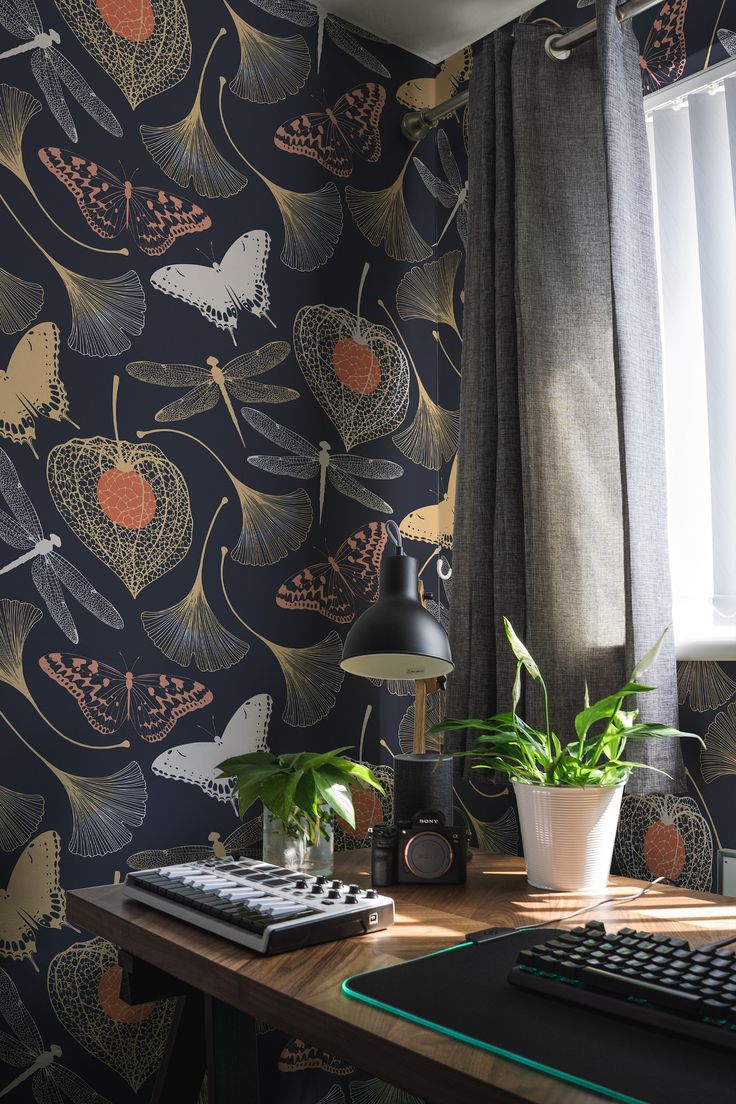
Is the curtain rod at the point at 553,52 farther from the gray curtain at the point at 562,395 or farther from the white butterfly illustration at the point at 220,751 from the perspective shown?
the white butterfly illustration at the point at 220,751

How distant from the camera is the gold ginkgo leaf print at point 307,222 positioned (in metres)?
1.91

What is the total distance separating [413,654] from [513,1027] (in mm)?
634

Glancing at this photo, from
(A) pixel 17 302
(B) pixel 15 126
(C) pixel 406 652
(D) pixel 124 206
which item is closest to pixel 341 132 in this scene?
(D) pixel 124 206

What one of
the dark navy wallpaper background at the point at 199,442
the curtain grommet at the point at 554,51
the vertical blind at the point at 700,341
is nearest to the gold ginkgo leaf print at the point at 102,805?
the dark navy wallpaper background at the point at 199,442

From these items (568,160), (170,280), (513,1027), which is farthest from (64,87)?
(513,1027)

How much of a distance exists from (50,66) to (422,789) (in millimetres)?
1375

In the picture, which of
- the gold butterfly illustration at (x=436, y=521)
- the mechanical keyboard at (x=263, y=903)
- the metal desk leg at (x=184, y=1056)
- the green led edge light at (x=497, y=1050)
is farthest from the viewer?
the gold butterfly illustration at (x=436, y=521)

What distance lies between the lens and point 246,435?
1824 millimetres

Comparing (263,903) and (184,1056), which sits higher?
(263,903)

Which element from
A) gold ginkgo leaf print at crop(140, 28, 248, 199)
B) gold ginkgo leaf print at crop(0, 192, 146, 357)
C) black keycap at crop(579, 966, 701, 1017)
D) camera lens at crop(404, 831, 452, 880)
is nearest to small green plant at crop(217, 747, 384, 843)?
camera lens at crop(404, 831, 452, 880)

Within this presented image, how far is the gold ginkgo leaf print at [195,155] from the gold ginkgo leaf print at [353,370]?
0.94 feet

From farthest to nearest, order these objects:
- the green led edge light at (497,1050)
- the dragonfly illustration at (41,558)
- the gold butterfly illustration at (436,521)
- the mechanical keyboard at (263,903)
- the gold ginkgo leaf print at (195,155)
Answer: the gold butterfly illustration at (436,521)
the gold ginkgo leaf print at (195,155)
the dragonfly illustration at (41,558)
the mechanical keyboard at (263,903)
the green led edge light at (497,1050)

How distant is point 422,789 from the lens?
147 cm

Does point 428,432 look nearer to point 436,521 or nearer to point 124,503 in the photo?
point 436,521
